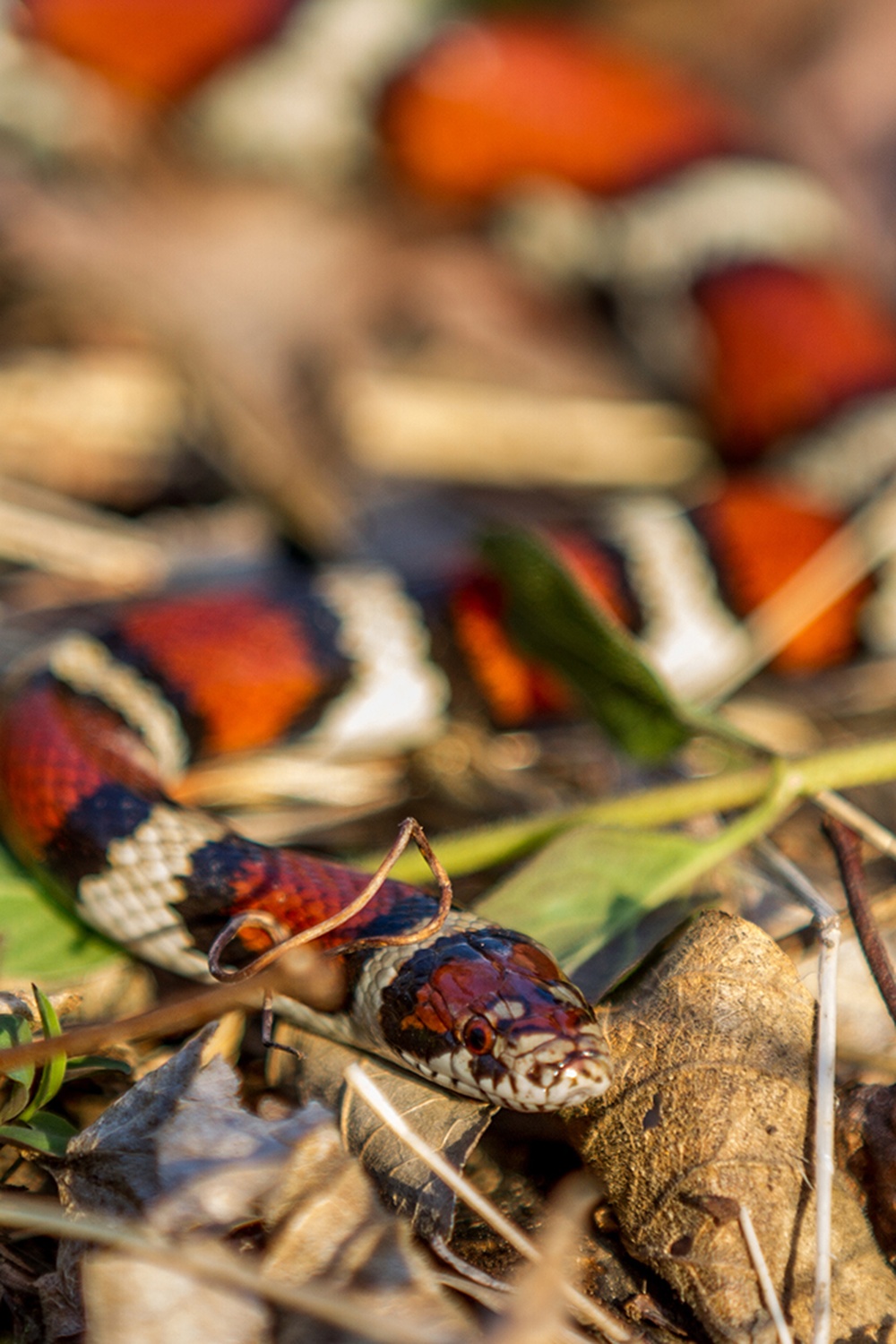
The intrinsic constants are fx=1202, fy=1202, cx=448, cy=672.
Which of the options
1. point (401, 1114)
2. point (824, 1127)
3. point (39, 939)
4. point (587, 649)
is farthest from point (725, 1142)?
point (39, 939)

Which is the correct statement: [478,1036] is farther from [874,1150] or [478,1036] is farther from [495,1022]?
[874,1150]

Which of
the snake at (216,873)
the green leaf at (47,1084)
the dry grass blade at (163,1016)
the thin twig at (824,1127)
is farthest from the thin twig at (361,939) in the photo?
the thin twig at (824,1127)

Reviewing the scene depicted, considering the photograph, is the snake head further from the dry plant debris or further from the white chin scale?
the dry plant debris

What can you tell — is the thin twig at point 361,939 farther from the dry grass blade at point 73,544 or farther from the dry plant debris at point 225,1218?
the dry grass blade at point 73,544

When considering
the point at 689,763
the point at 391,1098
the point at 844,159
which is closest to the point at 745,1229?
the point at 391,1098

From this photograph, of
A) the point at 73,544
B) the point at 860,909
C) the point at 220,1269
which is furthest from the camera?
the point at 73,544

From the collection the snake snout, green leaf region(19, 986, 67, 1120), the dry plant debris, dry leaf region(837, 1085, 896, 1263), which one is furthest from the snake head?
green leaf region(19, 986, 67, 1120)

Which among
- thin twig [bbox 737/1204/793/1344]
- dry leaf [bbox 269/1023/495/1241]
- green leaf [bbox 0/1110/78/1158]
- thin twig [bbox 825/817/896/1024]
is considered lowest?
thin twig [bbox 737/1204/793/1344]
